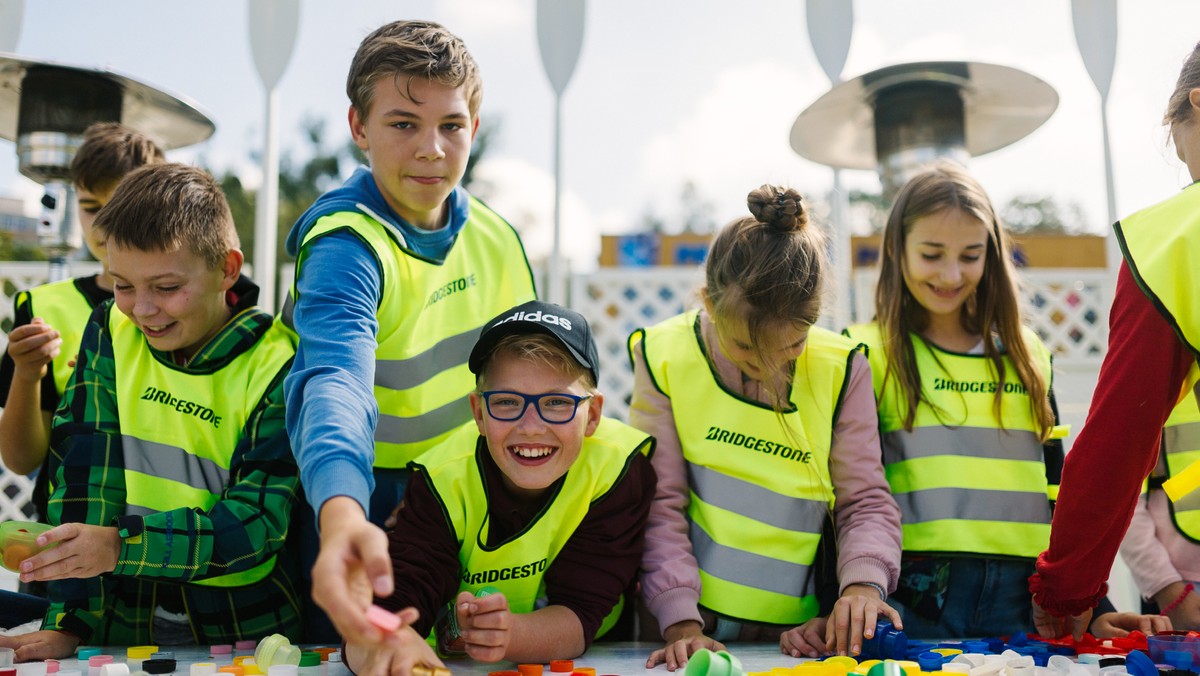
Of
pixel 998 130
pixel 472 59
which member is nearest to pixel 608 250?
pixel 998 130

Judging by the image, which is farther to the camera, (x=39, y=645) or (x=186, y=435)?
(x=186, y=435)

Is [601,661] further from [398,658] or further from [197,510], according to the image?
[197,510]

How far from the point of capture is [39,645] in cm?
223

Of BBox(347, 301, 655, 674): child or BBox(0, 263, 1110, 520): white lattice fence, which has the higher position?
BBox(0, 263, 1110, 520): white lattice fence

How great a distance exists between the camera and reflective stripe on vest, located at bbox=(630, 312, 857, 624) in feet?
7.90

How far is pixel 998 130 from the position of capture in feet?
14.4

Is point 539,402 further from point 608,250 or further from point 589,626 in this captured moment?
point 608,250

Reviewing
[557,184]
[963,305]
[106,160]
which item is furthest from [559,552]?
[557,184]

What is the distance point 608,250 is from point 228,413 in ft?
34.5

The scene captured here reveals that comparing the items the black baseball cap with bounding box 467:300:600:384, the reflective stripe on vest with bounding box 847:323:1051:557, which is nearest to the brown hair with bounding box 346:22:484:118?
the black baseball cap with bounding box 467:300:600:384

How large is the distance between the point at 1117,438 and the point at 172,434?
2148mm

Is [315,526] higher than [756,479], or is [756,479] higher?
[756,479]

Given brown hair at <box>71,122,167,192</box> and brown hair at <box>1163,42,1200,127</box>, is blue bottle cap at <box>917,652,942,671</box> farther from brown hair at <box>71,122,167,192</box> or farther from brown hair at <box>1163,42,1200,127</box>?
brown hair at <box>71,122,167,192</box>

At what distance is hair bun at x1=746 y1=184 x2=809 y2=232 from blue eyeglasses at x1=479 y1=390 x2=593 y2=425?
70 centimetres
